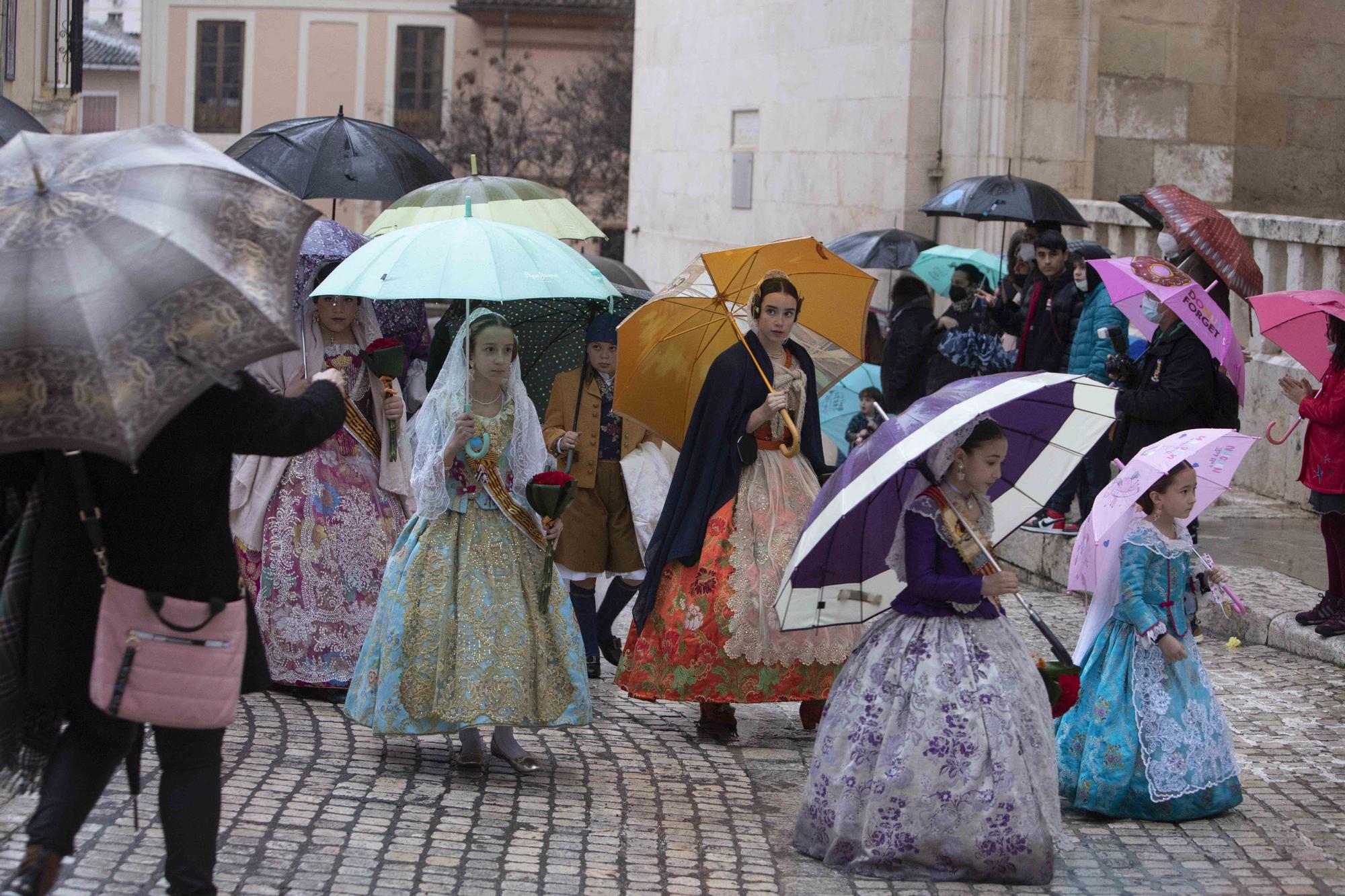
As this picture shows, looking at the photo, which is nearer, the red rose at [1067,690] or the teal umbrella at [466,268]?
the red rose at [1067,690]

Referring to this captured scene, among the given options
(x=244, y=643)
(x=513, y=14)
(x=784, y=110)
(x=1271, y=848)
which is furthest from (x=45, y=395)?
(x=513, y=14)

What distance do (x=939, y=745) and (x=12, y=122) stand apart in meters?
4.57

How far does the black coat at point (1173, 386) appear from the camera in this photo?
768cm

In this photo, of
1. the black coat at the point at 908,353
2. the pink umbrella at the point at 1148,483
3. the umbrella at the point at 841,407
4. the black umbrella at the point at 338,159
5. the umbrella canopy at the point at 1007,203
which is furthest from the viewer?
the umbrella at the point at 841,407

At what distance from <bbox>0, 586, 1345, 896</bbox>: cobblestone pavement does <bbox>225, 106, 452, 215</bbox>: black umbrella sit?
294 centimetres

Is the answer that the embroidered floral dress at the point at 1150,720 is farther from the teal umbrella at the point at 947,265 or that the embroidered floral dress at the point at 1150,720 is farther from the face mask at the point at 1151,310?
the teal umbrella at the point at 947,265

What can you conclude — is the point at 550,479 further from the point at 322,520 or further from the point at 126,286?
the point at 126,286

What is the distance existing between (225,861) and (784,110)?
1422 cm

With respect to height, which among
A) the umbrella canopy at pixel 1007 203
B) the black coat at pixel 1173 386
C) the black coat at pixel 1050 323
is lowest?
the black coat at pixel 1173 386

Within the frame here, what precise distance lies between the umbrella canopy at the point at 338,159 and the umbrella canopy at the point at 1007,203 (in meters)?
3.44

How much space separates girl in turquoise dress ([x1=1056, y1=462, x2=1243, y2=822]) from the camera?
18.2ft

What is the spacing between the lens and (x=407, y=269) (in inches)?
230

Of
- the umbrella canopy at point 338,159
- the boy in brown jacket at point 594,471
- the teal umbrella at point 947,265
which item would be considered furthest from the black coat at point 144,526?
the teal umbrella at point 947,265

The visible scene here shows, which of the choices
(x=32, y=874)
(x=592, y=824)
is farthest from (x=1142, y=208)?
(x=32, y=874)
